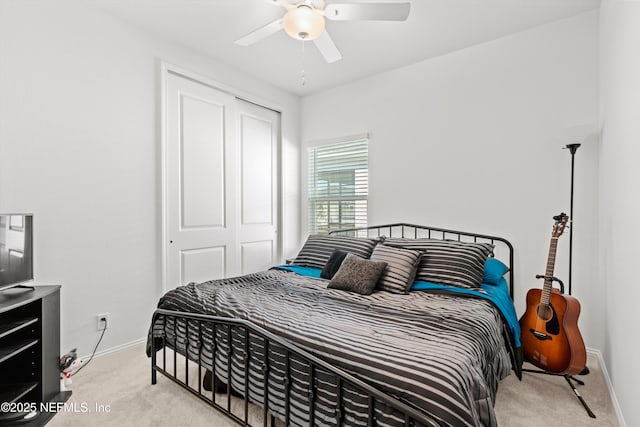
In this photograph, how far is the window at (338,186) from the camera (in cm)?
385

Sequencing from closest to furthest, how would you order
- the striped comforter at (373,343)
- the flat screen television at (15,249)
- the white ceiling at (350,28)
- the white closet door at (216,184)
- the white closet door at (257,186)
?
the striped comforter at (373,343)
the flat screen television at (15,249)
the white ceiling at (350,28)
the white closet door at (216,184)
the white closet door at (257,186)

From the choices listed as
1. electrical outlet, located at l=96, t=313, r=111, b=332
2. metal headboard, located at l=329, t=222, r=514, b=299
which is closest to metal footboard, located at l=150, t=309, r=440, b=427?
electrical outlet, located at l=96, t=313, r=111, b=332

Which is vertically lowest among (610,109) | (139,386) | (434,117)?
(139,386)

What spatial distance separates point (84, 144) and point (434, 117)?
313cm

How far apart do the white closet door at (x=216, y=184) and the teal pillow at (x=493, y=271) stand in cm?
247

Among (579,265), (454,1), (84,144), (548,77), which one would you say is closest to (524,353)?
(579,265)

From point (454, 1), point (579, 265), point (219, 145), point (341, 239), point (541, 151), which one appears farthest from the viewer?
point (219, 145)

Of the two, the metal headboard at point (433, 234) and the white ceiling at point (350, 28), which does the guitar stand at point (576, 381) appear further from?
the white ceiling at point (350, 28)

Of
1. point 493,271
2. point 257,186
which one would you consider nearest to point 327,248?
point 257,186

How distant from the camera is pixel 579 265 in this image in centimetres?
256

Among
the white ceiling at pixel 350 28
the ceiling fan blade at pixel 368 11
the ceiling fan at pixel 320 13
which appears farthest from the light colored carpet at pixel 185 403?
the white ceiling at pixel 350 28

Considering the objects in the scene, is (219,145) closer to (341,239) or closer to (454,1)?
(341,239)

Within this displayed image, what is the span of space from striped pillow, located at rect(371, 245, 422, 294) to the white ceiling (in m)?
1.89

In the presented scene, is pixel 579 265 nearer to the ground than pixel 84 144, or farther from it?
nearer to the ground
